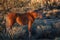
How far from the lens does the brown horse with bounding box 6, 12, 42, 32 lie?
30.3ft

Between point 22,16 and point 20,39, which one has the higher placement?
point 22,16

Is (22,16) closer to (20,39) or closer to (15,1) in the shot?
(20,39)

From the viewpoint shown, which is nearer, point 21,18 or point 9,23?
point 9,23

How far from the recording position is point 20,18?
9.52 metres

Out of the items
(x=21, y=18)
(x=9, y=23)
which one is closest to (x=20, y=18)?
(x=21, y=18)

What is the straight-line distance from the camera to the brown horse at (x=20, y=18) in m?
9.25

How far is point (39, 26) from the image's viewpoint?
32.8 ft

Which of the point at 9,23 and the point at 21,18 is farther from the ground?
the point at 21,18

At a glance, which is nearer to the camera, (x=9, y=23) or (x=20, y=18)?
(x=9, y=23)

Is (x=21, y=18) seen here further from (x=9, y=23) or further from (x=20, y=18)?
(x=9, y=23)

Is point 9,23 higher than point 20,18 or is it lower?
lower

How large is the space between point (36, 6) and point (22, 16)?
14.9 feet

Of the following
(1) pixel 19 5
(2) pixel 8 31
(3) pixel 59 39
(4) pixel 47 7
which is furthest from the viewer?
(1) pixel 19 5

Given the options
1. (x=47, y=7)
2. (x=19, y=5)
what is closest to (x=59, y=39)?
(x=47, y=7)
